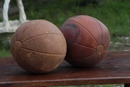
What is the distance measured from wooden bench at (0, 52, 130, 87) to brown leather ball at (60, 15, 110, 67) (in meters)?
0.08

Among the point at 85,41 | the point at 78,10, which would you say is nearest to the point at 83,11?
the point at 78,10

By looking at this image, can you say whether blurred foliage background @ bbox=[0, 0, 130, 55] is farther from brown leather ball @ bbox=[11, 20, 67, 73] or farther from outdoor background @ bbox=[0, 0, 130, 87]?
brown leather ball @ bbox=[11, 20, 67, 73]

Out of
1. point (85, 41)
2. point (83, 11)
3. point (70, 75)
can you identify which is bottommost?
point (83, 11)

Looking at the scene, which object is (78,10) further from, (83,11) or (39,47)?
(39,47)

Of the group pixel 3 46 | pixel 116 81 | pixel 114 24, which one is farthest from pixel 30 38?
pixel 114 24

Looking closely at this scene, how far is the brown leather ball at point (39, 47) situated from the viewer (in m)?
2.44

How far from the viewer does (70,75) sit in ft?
8.14

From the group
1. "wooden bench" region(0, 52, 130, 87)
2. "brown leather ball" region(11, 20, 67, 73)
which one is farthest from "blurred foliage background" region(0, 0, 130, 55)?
"brown leather ball" region(11, 20, 67, 73)

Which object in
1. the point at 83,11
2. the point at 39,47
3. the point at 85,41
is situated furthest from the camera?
the point at 83,11

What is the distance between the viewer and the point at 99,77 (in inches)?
94.7

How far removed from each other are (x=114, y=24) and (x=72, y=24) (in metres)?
5.58

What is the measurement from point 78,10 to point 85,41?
264 inches

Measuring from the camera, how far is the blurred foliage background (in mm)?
8453

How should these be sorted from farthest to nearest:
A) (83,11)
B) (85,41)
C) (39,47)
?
(83,11) < (85,41) < (39,47)
